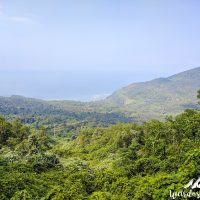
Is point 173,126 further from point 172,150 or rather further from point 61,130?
point 61,130

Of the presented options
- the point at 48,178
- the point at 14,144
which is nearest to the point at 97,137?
the point at 14,144

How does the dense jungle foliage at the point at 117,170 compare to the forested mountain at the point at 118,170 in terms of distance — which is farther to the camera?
the dense jungle foliage at the point at 117,170

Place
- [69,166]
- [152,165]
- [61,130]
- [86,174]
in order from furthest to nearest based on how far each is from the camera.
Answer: [61,130] < [69,166] < [152,165] < [86,174]

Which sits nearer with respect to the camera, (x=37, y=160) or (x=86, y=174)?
(x=86, y=174)

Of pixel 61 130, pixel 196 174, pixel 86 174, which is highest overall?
pixel 196 174

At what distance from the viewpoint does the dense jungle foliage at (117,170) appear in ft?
62.5

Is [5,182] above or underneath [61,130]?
above

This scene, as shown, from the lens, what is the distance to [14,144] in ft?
178

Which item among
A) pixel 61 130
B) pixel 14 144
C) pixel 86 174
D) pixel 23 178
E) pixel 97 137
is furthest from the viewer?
pixel 61 130

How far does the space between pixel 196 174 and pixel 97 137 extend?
196 feet

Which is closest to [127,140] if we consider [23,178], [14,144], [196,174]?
[14,144]

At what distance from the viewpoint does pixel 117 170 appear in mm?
31641

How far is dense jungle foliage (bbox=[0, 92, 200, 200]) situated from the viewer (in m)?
19.0

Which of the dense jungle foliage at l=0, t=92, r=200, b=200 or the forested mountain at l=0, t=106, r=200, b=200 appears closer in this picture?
the forested mountain at l=0, t=106, r=200, b=200
